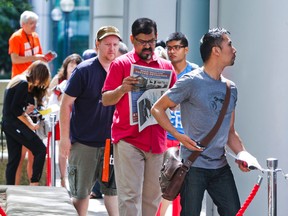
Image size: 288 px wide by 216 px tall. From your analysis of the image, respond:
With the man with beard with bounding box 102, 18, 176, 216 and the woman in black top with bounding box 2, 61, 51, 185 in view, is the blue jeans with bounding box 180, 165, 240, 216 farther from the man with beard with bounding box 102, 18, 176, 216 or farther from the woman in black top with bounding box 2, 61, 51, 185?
the woman in black top with bounding box 2, 61, 51, 185

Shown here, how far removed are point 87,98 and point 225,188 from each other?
221 cm

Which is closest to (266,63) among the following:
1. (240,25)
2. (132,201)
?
(240,25)

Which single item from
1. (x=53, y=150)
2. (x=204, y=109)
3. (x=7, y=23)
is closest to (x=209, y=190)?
(x=204, y=109)

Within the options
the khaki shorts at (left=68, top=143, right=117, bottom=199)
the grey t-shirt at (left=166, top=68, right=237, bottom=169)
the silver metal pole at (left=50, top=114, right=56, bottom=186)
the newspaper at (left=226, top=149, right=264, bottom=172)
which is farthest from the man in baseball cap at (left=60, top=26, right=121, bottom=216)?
the newspaper at (left=226, top=149, right=264, bottom=172)

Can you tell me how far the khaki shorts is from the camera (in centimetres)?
916

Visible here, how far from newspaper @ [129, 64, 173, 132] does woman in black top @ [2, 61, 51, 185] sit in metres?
3.40

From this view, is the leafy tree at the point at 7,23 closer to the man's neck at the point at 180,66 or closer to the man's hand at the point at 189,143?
the man's neck at the point at 180,66

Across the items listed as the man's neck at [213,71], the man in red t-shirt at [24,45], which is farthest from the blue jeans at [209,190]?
the man in red t-shirt at [24,45]

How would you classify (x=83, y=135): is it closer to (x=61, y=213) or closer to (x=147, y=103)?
(x=147, y=103)

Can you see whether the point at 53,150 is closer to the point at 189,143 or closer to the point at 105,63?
the point at 105,63

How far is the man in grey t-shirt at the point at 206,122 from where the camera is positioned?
7.13 metres

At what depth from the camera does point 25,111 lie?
1173 cm

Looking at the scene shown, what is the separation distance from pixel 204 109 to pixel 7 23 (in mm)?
30948

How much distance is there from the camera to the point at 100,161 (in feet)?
30.2
